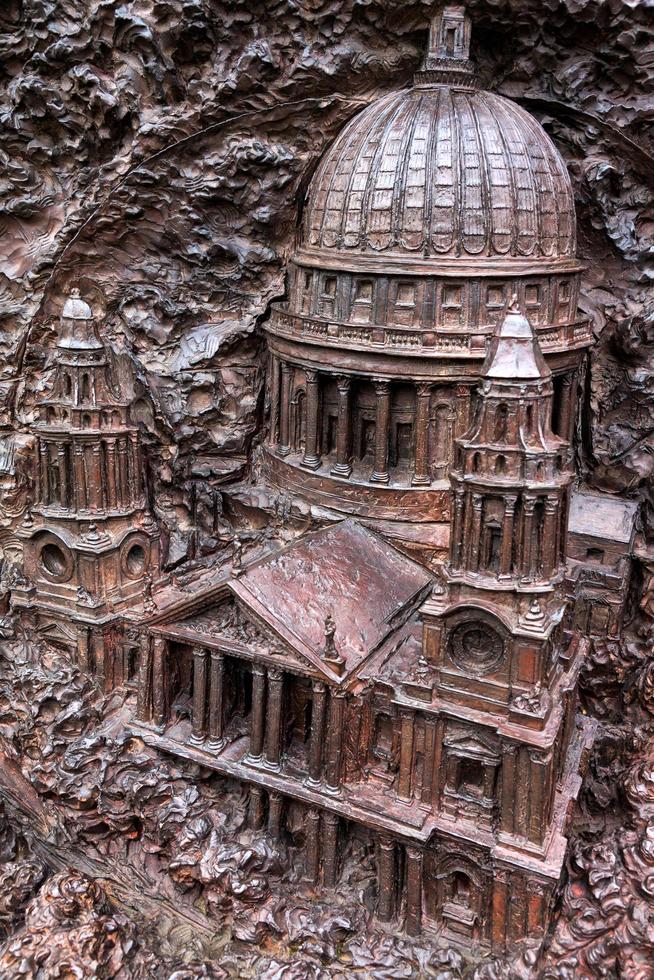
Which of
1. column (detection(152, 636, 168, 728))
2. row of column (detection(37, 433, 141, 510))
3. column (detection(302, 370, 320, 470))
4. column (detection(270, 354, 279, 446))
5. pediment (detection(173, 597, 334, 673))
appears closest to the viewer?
pediment (detection(173, 597, 334, 673))

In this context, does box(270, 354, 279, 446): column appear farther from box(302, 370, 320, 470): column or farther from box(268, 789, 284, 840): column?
box(268, 789, 284, 840): column

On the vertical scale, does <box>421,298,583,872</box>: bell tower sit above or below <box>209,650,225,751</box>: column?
above

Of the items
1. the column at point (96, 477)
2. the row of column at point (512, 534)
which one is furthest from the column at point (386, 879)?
the column at point (96, 477)

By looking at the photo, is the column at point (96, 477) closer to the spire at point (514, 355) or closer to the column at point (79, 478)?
the column at point (79, 478)

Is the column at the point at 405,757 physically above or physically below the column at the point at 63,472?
below

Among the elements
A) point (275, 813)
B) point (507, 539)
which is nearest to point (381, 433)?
point (507, 539)

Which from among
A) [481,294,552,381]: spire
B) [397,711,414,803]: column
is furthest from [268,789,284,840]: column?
[481,294,552,381]: spire

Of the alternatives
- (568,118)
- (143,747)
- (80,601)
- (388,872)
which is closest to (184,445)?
(80,601)
